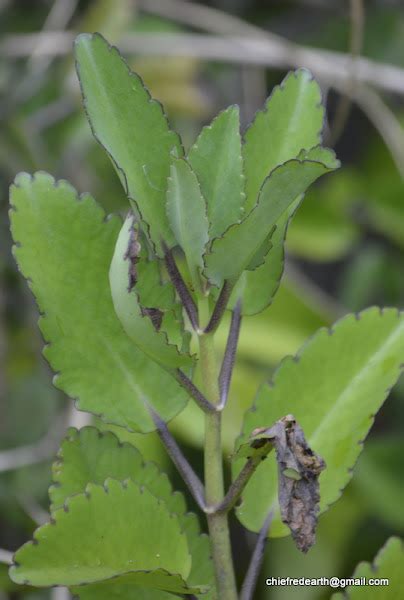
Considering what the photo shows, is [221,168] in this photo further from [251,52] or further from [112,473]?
[251,52]

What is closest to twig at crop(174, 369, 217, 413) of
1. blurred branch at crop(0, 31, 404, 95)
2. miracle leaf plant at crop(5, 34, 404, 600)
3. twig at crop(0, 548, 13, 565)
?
miracle leaf plant at crop(5, 34, 404, 600)

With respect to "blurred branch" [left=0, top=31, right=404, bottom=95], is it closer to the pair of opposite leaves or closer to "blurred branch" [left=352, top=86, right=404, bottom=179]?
"blurred branch" [left=352, top=86, right=404, bottom=179]

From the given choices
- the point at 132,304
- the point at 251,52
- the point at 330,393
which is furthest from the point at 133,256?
the point at 251,52

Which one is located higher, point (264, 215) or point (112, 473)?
point (264, 215)

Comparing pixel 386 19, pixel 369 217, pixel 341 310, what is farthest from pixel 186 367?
pixel 386 19

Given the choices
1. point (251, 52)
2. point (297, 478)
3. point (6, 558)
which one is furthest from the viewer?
point (251, 52)
